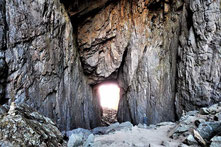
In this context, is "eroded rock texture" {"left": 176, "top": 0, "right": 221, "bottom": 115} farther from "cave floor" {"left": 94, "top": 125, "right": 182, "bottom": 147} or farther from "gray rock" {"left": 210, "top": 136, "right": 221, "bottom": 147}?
"gray rock" {"left": 210, "top": 136, "right": 221, "bottom": 147}

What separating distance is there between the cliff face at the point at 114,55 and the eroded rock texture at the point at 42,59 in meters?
0.04

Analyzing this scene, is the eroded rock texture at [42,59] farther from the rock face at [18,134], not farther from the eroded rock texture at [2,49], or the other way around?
the rock face at [18,134]

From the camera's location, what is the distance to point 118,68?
15289 mm

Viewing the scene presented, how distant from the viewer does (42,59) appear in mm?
7688

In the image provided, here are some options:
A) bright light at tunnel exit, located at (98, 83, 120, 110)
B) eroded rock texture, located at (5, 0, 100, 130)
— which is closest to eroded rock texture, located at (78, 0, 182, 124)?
eroded rock texture, located at (5, 0, 100, 130)

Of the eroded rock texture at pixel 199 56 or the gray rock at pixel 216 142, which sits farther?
the eroded rock texture at pixel 199 56

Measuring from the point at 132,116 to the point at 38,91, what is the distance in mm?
9761

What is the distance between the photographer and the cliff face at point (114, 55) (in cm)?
657

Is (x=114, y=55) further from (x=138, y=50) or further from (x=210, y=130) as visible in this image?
(x=210, y=130)

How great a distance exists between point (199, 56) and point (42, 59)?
29.9 ft

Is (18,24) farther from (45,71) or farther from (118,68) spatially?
(118,68)

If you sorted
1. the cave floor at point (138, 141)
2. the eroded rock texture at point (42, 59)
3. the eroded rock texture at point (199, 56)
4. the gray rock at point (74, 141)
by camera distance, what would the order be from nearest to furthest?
1. the gray rock at point (74, 141)
2. the cave floor at point (138, 141)
3. the eroded rock texture at point (42, 59)
4. the eroded rock texture at point (199, 56)

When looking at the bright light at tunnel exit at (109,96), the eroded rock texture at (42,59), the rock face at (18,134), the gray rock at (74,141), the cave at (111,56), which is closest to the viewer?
the rock face at (18,134)

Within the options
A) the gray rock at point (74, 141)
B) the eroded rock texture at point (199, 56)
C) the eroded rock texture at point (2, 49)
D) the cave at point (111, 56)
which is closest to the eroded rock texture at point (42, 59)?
the cave at point (111, 56)
